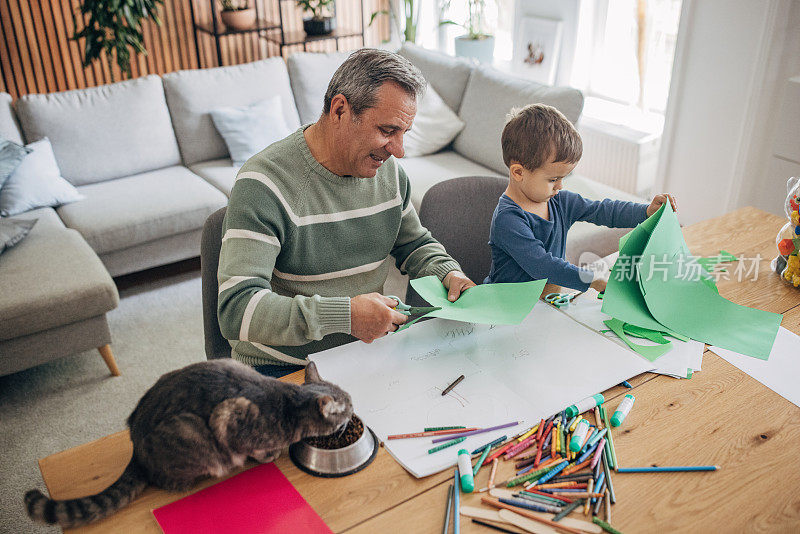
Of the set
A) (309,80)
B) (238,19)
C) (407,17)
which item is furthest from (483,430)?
(238,19)

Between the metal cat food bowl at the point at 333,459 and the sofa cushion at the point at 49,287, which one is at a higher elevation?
the metal cat food bowl at the point at 333,459

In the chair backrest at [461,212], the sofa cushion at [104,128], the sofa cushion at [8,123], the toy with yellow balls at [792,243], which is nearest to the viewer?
the toy with yellow balls at [792,243]

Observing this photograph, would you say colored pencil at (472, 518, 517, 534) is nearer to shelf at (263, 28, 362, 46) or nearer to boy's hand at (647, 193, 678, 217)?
boy's hand at (647, 193, 678, 217)

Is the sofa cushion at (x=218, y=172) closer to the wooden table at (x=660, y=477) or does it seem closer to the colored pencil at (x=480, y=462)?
the wooden table at (x=660, y=477)

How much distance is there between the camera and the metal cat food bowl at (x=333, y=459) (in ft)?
3.19

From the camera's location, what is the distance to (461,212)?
A: 5.64 ft

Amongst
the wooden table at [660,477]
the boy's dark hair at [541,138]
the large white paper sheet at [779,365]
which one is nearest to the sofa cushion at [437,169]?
the boy's dark hair at [541,138]

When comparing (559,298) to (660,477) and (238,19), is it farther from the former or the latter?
(238,19)

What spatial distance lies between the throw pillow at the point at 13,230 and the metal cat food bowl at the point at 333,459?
6.99 feet

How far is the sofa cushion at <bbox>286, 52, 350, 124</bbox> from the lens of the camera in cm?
374

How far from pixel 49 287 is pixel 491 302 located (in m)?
1.80

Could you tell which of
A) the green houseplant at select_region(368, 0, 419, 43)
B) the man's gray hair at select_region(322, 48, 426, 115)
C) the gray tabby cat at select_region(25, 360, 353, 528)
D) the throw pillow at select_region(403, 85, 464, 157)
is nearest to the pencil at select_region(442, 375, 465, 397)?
the gray tabby cat at select_region(25, 360, 353, 528)

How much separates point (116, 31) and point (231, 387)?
3.67 meters

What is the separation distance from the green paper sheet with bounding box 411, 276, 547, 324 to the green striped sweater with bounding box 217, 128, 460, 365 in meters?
0.15
